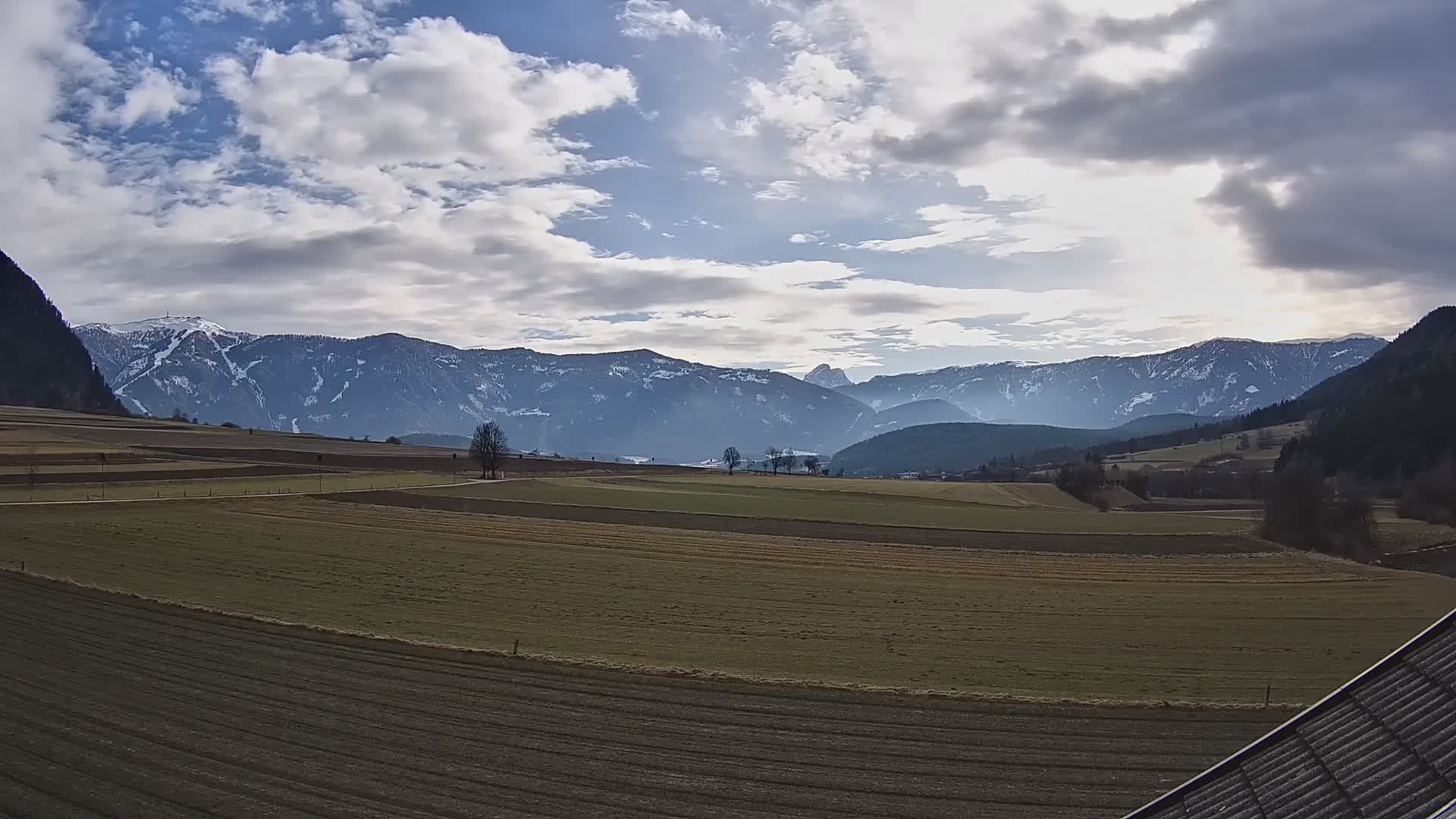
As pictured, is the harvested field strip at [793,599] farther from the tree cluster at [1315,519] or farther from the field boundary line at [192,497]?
the tree cluster at [1315,519]

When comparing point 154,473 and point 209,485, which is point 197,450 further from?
point 209,485

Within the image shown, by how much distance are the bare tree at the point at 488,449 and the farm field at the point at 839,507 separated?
10.1m

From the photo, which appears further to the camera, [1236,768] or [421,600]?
[421,600]

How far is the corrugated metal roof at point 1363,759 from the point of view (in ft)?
23.5

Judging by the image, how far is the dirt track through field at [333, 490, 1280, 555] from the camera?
199ft

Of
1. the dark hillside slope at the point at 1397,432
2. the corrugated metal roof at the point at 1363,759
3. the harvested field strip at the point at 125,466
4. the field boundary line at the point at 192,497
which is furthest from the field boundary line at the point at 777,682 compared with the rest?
the dark hillside slope at the point at 1397,432

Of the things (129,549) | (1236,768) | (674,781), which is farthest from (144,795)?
(129,549)

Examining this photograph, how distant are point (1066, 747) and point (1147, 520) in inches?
2768

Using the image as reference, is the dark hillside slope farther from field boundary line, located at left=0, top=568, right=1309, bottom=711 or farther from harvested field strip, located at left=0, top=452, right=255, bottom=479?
harvested field strip, located at left=0, top=452, right=255, bottom=479

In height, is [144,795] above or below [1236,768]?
below

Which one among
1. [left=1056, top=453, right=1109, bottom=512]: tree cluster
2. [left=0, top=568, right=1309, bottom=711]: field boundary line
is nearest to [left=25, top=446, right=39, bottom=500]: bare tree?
[left=0, top=568, right=1309, bottom=711]: field boundary line

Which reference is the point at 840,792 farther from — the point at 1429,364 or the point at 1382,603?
the point at 1429,364

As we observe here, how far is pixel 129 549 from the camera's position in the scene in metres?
43.8

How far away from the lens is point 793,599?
3712cm
